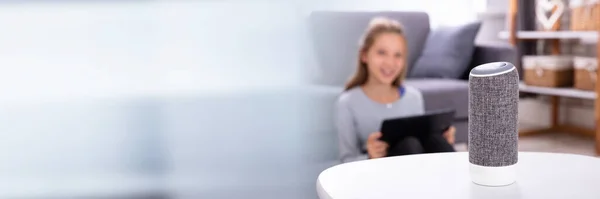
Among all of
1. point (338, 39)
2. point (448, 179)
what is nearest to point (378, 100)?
point (338, 39)

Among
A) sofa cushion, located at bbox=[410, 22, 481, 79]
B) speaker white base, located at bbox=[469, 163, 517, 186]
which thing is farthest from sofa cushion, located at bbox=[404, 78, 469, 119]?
speaker white base, located at bbox=[469, 163, 517, 186]

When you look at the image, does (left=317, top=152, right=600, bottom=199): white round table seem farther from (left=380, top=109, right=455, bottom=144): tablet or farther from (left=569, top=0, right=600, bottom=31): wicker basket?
(left=569, top=0, right=600, bottom=31): wicker basket

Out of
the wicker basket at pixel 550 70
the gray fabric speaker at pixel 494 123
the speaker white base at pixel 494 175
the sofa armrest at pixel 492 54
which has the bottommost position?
the wicker basket at pixel 550 70

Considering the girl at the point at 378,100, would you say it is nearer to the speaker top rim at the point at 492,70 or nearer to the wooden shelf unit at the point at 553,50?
the speaker top rim at the point at 492,70

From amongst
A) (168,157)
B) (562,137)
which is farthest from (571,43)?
(168,157)

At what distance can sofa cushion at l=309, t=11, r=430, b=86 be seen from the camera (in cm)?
106

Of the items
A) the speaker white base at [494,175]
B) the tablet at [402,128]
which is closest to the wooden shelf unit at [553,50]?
the tablet at [402,128]

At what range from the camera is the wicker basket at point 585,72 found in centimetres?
239

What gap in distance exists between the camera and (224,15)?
957 millimetres

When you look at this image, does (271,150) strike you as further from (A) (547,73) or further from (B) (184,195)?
(A) (547,73)

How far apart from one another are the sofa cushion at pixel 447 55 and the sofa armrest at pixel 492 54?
0.07ft

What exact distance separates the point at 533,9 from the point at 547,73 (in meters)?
0.38

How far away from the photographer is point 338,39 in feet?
4.23

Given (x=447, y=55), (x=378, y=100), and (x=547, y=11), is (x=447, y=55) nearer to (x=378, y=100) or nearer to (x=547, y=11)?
(x=378, y=100)
